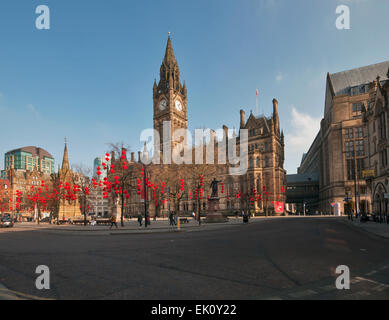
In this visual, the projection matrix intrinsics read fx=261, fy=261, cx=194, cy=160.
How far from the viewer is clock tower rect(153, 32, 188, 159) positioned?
95575 mm

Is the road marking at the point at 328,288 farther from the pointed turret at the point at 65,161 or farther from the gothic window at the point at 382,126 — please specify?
the pointed turret at the point at 65,161

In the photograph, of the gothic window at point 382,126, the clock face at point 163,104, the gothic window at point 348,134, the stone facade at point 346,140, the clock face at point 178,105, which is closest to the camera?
the gothic window at point 382,126

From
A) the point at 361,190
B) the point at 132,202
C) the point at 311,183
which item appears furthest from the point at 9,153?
the point at 361,190

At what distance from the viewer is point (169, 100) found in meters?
96.6

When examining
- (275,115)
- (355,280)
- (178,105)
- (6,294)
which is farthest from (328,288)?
(178,105)

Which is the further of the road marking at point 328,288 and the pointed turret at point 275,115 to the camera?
the pointed turret at point 275,115

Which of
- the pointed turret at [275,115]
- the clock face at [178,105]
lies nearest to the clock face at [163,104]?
the clock face at [178,105]

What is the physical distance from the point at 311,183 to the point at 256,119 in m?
30.8

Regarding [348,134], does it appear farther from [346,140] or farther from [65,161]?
[65,161]

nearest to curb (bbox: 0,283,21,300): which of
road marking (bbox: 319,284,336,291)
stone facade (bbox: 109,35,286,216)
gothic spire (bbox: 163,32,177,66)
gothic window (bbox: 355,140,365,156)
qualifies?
road marking (bbox: 319,284,336,291)

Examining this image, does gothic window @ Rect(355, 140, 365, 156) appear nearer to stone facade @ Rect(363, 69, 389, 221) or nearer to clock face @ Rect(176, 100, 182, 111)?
stone facade @ Rect(363, 69, 389, 221)

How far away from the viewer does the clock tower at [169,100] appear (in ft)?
314
